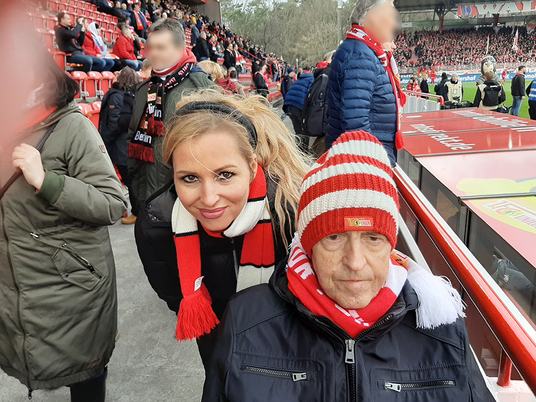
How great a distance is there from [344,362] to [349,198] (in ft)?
1.29

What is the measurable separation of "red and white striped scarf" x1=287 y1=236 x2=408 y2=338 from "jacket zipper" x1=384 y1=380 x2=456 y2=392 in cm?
14

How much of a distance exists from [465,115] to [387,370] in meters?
5.26

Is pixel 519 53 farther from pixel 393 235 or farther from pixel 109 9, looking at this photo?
pixel 393 235

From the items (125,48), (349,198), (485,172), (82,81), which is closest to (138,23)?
(125,48)

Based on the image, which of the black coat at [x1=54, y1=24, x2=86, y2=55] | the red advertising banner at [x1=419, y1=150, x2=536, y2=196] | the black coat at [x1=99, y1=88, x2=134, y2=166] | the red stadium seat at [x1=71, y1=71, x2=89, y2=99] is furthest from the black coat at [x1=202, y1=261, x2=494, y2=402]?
the black coat at [x1=54, y1=24, x2=86, y2=55]

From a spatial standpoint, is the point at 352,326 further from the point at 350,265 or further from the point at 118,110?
the point at 118,110

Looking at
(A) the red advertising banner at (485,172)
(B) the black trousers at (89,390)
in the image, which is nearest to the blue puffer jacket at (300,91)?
(A) the red advertising banner at (485,172)

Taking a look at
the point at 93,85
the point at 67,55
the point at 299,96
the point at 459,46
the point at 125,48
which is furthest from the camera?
the point at 459,46

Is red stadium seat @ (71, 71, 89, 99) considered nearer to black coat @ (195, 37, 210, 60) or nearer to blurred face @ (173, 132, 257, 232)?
blurred face @ (173, 132, 257, 232)

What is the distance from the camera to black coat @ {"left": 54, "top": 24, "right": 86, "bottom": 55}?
7777 mm

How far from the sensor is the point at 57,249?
157 centimetres

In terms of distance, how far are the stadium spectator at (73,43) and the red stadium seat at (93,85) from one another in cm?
49

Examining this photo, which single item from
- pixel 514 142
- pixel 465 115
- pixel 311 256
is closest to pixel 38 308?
pixel 311 256

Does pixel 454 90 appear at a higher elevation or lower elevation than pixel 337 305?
lower
